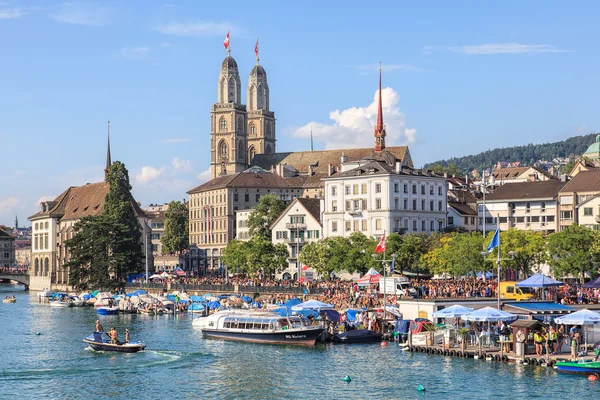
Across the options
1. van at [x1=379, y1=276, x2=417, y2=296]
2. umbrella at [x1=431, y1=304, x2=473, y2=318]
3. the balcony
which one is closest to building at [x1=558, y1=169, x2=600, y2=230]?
the balcony

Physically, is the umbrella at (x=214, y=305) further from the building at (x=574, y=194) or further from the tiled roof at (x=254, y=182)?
the tiled roof at (x=254, y=182)

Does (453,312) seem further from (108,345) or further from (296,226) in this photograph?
(296,226)

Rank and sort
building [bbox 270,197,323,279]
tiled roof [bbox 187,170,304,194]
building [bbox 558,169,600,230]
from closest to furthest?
building [bbox 558,169,600,230] < building [bbox 270,197,323,279] < tiled roof [bbox 187,170,304,194]

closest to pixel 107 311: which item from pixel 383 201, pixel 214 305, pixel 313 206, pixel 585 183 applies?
pixel 214 305

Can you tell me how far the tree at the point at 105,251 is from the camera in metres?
137

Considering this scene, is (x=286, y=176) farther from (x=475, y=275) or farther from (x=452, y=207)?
(x=475, y=275)

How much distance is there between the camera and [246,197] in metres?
180

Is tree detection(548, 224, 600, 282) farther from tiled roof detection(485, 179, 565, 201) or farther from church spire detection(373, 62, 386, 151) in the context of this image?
church spire detection(373, 62, 386, 151)

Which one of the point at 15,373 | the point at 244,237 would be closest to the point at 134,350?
the point at 15,373

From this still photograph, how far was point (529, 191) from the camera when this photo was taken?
13050cm

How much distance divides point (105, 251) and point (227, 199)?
141ft

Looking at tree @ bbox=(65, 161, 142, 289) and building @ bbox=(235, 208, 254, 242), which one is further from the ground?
building @ bbox=(235, 208, 254, 242)

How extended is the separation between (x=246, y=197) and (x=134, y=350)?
11399 centimetres

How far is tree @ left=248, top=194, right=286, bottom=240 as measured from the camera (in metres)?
152
